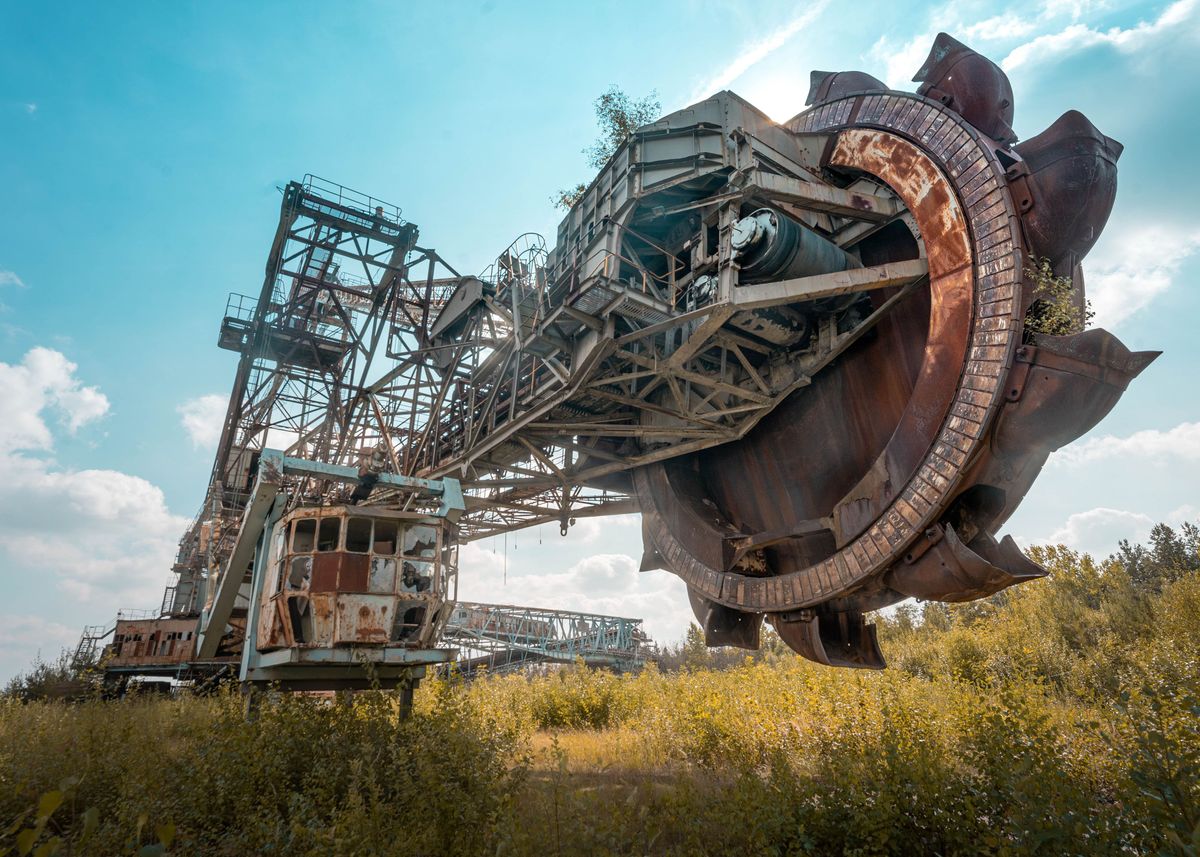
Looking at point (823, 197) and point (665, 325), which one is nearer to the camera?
point (823, 197)

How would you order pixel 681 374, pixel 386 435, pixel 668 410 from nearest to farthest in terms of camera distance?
pixel 681 374, pixel 668 410, pixel 386 435

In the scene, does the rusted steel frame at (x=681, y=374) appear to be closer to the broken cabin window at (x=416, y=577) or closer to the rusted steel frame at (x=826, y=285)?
the rusted steel frame at (x=826, y=285)

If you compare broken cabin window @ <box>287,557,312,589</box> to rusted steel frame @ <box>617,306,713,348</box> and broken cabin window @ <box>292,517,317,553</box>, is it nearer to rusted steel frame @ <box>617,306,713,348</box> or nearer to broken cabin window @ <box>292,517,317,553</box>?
broken cabin window @ <box>292,517,317,553</box>

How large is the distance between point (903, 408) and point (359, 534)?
7145 millimetres

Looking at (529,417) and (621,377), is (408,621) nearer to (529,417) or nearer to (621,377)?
(529,417)

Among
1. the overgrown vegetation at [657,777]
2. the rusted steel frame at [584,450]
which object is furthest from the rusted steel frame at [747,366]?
the overgrown vegetation at [657,777]

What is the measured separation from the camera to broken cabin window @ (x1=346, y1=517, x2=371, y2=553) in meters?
8.99

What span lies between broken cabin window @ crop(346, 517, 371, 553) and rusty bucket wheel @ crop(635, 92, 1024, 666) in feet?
14.6

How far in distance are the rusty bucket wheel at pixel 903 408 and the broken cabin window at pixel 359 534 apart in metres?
4.45

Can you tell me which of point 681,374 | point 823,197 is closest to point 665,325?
point 681,374

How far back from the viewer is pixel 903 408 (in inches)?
311

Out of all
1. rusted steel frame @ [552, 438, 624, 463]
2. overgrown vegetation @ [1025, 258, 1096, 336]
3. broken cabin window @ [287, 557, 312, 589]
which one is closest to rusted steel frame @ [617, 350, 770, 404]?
rusted steel frame @ [552, 438, 624, 463]

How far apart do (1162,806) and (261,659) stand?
9.45 meters

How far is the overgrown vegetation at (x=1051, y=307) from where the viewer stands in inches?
240
